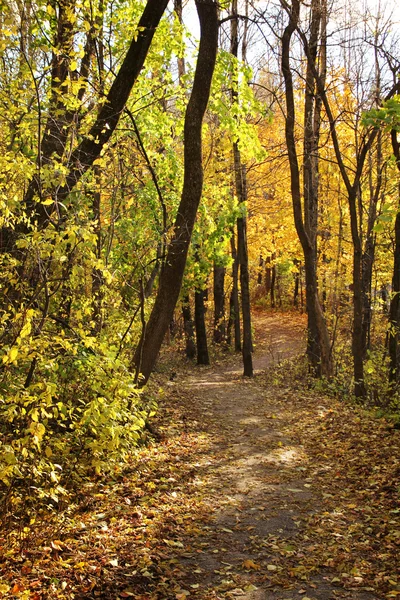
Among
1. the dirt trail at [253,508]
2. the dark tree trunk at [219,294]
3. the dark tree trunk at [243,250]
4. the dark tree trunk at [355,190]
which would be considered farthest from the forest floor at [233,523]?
the dark tree trunk at [219,294]

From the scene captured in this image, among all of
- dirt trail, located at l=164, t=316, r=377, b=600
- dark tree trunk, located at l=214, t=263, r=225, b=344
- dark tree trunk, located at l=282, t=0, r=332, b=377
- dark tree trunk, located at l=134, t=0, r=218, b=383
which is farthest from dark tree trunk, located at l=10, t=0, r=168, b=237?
dark tree trunk, located at l=214, t=263, r=225, b=344

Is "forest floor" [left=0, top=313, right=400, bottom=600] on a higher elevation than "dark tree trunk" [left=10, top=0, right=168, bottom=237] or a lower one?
lower

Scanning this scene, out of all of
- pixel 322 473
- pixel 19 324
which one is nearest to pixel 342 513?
pixel 322 473

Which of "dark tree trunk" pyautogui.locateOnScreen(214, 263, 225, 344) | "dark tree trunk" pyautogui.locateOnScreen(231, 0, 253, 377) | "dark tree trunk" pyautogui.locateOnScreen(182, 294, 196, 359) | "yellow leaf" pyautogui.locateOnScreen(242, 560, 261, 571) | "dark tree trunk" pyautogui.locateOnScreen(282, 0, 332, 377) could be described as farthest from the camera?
"dark tree trunk" pyautogui.locateOnScreen(214, 263, 225, 344)

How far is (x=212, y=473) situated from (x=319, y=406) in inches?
173

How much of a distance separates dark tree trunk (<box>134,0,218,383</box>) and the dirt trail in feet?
6.30

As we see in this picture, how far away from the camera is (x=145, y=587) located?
3.96 metres

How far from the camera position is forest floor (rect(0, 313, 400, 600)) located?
13.1ft

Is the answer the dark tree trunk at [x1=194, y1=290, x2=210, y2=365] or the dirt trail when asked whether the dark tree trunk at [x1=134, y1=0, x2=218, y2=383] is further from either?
the dark tree trunk at [x1=194, y1=290, x2=210, y2=365]

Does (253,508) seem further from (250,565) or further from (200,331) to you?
(200,331)

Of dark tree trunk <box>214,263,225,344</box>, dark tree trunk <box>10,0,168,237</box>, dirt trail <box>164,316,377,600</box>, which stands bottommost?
dirt trail <box>164,316,377,600</box>

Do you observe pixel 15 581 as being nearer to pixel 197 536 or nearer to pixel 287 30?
pixel 197 536

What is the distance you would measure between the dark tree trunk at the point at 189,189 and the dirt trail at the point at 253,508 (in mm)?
1919

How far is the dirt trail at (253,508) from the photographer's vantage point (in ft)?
13.4
